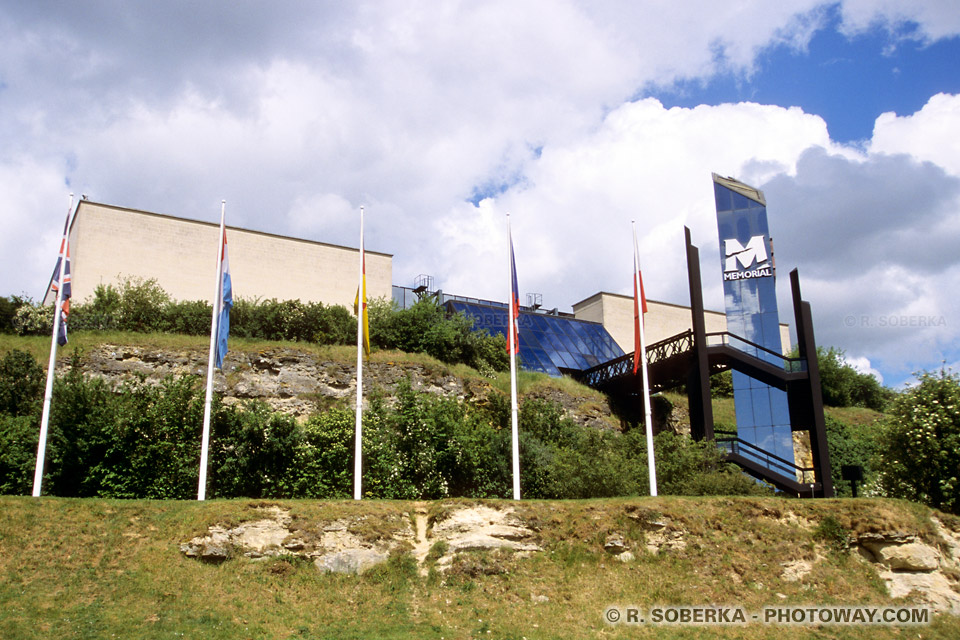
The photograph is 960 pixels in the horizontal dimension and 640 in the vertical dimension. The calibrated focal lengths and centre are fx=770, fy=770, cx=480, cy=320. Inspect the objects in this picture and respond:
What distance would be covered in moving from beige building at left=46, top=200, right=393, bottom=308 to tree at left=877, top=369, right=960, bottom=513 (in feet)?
103

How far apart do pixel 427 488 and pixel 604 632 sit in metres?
11.4

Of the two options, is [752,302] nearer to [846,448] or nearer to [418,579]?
[846,448]

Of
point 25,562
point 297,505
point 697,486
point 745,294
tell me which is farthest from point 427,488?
point 745,294

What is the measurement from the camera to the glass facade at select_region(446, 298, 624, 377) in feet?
166

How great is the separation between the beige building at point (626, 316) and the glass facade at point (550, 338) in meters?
1.92

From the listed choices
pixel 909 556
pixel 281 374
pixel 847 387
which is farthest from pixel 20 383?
pixel 847 387

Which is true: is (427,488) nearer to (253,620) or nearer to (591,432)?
(591,432)

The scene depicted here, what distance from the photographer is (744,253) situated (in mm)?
38125

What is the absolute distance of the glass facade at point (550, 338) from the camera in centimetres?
5056

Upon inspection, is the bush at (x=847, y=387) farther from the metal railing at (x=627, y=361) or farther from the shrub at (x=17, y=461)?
the shrub at (x=17, y=461)

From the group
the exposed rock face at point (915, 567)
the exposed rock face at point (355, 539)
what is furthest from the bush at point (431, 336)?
the exposed rock face at point (915, 567)

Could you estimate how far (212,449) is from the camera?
28688 millimetres

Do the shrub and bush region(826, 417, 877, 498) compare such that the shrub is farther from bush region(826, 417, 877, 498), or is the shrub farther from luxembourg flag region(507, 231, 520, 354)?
bush region(826, 417, 877, 498)

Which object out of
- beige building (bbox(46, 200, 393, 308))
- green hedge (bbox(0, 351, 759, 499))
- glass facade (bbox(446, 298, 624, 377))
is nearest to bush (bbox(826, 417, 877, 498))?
glass facade (bbox(446, 298, 624, 377))
